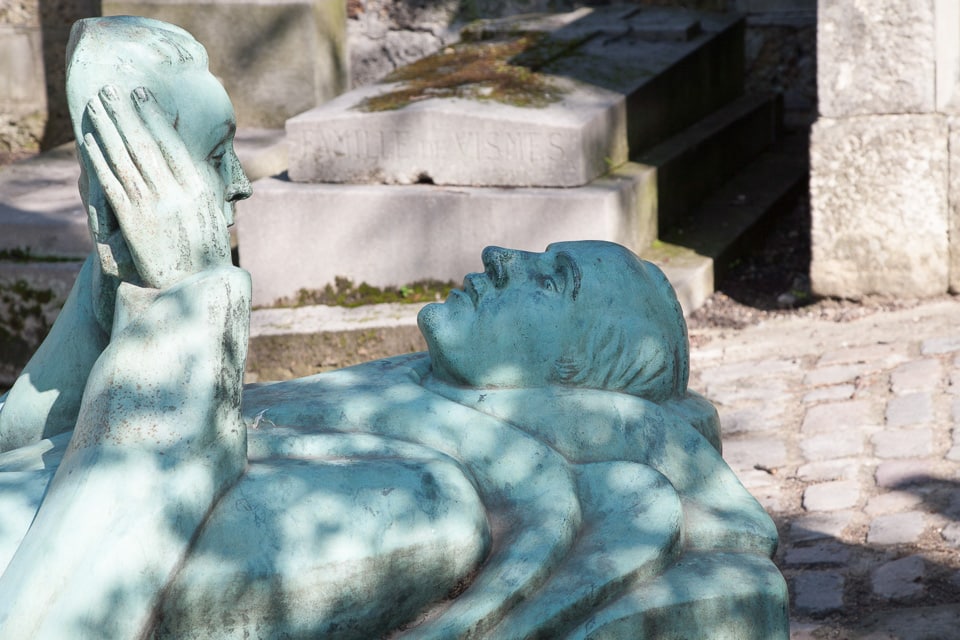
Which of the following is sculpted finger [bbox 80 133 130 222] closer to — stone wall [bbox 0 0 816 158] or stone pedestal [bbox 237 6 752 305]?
stone pedestal [bbox 237 6 752 305]

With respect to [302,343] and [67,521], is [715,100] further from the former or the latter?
[67,521]

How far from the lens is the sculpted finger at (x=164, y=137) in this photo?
211 cm

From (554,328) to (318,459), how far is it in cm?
51

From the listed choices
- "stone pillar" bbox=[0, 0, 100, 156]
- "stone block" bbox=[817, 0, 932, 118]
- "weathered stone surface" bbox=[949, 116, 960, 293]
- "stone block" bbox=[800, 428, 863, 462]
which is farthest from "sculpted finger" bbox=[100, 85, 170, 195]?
"stone pillar" bbox=[0, 0, 100, 156]

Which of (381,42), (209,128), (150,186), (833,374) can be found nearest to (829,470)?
(833,374)

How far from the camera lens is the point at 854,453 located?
425 centimetres

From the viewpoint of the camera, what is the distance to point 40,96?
826 centimetres

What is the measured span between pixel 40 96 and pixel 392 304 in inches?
150

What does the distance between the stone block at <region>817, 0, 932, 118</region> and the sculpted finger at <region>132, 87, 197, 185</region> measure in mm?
3953

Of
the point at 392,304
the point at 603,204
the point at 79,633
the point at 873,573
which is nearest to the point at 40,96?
the point at 392,304

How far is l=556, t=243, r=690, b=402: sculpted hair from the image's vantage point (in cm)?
247

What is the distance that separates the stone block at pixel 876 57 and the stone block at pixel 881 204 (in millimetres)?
73

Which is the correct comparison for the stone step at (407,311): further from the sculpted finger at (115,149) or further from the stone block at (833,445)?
the sculpted finger at (115,149)

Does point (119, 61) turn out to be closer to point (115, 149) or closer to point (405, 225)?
point (115, 149)
